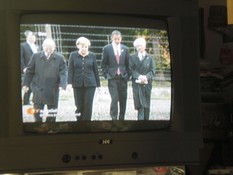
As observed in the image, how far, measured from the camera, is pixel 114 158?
1.49 meters

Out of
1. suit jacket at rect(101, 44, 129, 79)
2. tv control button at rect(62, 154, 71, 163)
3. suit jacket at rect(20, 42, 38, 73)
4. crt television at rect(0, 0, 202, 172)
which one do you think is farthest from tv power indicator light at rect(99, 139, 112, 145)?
suit jacket at rect(20, 42, 38, 73)

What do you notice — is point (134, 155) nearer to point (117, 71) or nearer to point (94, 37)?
point (117, 71)

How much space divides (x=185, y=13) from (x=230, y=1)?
25cm

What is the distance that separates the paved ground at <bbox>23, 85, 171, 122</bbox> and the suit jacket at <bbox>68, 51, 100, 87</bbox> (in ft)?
0.12

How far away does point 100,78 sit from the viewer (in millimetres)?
1488

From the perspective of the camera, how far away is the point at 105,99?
1.48 m

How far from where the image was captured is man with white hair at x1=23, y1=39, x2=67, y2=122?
143cm

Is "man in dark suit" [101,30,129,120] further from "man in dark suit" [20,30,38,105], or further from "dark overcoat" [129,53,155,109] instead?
"man in dark suit" [20,30,38,105]

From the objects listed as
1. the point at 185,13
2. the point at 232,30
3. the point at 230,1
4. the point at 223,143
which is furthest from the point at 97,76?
the point at 232,30

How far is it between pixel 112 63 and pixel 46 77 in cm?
24

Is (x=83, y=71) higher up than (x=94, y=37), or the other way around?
(x=94, y=37)

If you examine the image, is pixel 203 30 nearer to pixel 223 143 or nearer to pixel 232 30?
pixel 232 30

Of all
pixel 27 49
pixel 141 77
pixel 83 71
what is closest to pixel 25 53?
pixel 27 49

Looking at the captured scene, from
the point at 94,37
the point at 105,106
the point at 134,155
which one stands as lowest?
the point at 134,155
